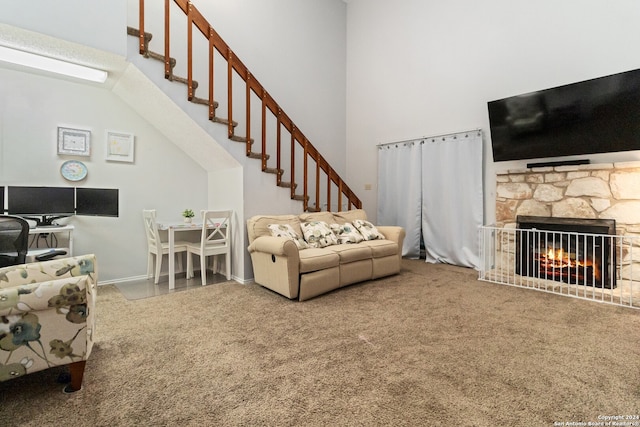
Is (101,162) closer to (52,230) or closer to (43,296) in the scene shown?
(52,230)

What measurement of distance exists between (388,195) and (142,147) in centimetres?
377

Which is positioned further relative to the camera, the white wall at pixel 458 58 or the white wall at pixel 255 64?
the white wall at pixel 458 58

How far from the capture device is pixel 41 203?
316 cm

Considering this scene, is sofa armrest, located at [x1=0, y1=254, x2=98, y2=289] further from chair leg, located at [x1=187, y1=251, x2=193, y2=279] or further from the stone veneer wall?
the stone veneer wall

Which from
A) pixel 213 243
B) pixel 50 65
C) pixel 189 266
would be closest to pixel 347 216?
pixel 213 243

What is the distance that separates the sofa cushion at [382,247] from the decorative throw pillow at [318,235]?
419 millimetres

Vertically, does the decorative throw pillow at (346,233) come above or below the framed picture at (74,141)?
below

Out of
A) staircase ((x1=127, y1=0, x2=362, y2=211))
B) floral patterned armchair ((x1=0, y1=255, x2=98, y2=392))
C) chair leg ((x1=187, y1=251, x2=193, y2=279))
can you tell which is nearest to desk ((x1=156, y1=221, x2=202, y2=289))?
chair leg ((x1=187, y1=251, x2=193, y2=279))

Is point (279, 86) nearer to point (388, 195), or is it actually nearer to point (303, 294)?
point (388, 195)

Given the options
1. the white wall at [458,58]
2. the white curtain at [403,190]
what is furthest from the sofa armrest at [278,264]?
the white wall at [458,58]

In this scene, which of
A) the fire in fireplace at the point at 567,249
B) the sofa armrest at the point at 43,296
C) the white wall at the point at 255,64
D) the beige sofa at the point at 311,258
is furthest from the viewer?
the fire in fireplace at the point at 567,249

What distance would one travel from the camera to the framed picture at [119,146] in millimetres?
3715

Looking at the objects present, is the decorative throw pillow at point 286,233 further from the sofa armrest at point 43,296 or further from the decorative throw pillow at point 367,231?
the sofa armrest at point 43,296

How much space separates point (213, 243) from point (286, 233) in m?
1.01
